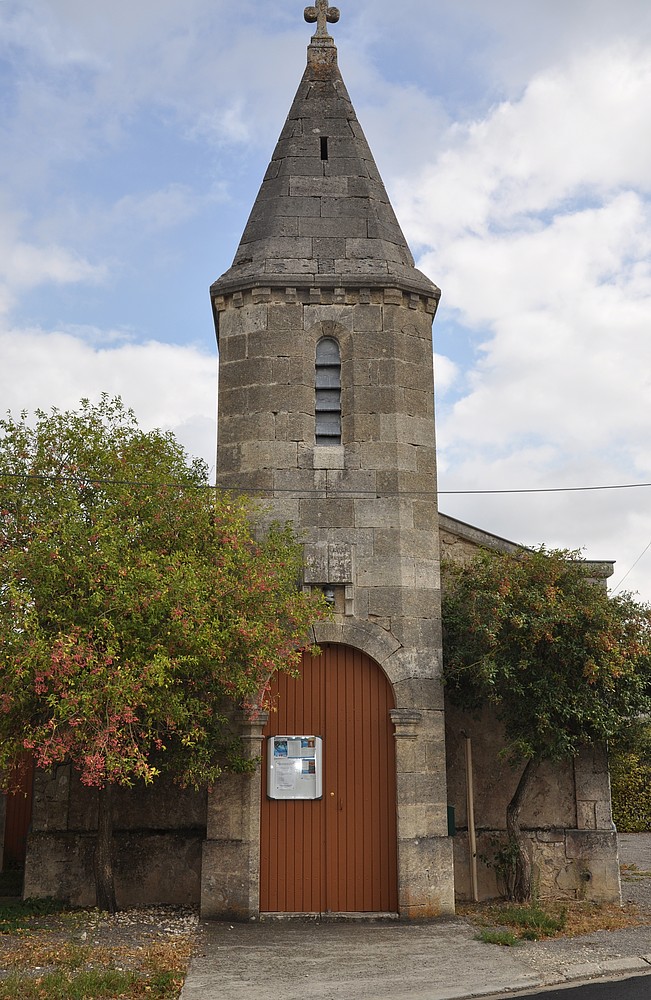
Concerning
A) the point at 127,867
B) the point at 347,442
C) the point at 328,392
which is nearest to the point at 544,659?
the point at 347,442

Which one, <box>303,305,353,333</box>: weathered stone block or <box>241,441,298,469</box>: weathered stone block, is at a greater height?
<box>303,305,353,333</box>: weathered stone block

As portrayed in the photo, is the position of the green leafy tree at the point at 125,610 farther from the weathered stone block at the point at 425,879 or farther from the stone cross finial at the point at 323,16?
the stone cross finial at the point at 323,16

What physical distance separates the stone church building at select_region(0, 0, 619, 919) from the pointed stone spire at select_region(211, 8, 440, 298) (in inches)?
1.5

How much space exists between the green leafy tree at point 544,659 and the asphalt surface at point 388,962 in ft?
6.07

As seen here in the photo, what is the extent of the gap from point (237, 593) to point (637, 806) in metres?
12.3

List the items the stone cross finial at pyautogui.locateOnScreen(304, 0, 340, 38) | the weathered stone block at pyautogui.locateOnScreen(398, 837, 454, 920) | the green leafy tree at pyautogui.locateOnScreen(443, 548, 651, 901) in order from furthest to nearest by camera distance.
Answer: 1. the stone cross finial at pyautogui.locateOnScreen(304, 0, 340, 38)
2. the green leafy tree at pyautogui.locateOnScreen(443, 548, 651, 901)
3. the weathered stone block at pyautogui.locateOnScreen(398, 837, 454, 920)

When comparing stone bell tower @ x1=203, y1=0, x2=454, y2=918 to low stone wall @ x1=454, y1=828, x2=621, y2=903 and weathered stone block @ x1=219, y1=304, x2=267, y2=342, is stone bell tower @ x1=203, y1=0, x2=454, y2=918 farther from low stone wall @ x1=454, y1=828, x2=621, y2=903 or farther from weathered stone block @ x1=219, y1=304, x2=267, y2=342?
low stone wall @ x1=454, y1=828, x2=621, y2=903

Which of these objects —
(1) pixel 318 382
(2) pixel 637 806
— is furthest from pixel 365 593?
(2) pixel 637 806

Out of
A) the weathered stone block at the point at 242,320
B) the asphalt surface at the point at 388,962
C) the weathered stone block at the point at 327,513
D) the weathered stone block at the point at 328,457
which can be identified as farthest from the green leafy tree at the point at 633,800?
the weathered stone block at the point at 242,320

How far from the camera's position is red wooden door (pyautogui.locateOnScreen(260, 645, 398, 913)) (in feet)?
33.2

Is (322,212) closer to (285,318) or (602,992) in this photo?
(285,318)

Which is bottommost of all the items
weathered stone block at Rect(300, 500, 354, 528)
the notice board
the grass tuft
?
the grass tuft

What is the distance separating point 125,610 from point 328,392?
169 inches

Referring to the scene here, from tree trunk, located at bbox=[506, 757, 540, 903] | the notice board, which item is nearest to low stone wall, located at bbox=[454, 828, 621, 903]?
tree trunk, located at bbox=[506, 757, 540, 903]
